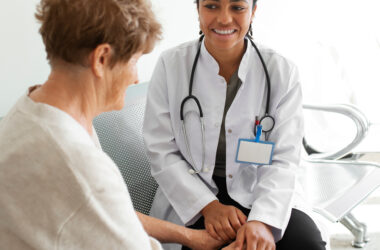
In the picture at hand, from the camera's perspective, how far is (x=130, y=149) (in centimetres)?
154

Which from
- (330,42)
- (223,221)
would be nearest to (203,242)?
(223,221)

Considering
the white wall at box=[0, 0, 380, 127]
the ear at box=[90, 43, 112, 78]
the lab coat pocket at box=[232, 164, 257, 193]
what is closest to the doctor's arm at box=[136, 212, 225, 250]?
the lab coat pocket at box=[232, 164, 257, 193]

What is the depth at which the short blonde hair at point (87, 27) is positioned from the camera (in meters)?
0.85

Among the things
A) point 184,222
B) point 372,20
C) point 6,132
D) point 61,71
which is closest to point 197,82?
point 184,222

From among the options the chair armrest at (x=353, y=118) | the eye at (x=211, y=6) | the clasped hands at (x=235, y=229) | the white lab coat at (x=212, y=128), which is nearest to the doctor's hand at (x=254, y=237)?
the clasped hands at (x=235, y=229)

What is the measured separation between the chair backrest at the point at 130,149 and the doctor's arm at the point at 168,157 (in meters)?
0.09

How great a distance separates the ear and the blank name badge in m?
0.63

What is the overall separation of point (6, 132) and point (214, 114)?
29.5 inches

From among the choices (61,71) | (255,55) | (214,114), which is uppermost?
(61,71)

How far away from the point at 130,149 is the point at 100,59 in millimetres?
697

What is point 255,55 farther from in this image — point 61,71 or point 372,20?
point 372,20

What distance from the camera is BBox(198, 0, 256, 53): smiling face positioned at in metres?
1.38

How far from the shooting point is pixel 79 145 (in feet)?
2.62

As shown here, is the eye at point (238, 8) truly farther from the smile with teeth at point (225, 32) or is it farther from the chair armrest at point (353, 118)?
the chair armrest at point (353, 118)
